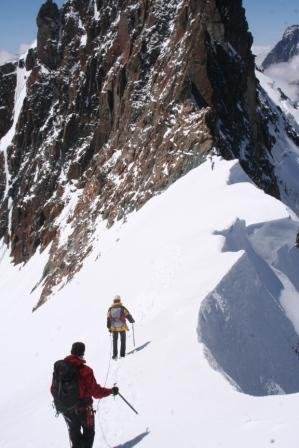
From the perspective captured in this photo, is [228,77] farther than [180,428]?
Yes

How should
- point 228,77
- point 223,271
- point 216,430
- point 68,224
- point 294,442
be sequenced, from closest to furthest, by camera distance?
1. point 294,442
2. point 216,430
3. point 223,271
4. point 228,77
5. point 68,224

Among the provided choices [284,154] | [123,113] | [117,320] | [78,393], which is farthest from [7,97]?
[78,393]

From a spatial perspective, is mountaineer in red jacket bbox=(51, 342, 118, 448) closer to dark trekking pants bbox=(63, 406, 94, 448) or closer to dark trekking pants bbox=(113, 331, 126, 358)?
dark trekking pants bbox=(63, 406, 94, 448)

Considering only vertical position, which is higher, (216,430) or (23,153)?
(23,153)

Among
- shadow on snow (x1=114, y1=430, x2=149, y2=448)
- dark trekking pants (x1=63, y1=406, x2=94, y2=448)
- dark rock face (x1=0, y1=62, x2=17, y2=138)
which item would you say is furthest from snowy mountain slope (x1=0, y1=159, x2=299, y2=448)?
dark rock face (x1=0, y1=62, x2=17, y2=138)

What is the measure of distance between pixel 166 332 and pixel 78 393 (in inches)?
165

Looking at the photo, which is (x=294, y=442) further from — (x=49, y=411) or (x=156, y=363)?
(x=49, y=411)

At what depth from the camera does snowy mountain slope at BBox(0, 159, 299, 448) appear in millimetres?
8031

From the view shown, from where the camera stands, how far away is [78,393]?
764cm

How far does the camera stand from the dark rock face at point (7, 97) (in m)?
81.8

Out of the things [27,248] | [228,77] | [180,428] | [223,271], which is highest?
[228,77]

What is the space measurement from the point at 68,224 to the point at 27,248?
15036mm

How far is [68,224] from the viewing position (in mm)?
47594

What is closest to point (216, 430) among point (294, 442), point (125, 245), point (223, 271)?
point (294, 442)
